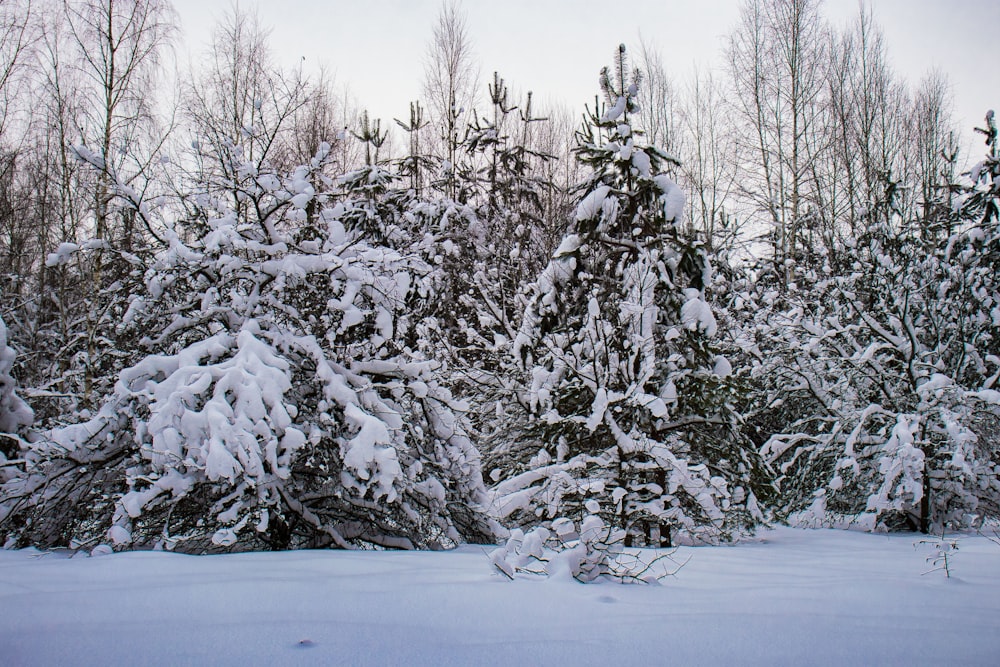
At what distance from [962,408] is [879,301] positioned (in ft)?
6.81

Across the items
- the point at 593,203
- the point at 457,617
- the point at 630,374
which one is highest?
the point at 593,203

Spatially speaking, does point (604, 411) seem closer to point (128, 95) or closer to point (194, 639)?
point (194, 639)

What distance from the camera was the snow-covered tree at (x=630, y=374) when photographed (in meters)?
5.41

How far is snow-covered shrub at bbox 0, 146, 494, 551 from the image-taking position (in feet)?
12.5

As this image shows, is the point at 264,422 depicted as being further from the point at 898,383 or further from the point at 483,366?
the point at 898,383

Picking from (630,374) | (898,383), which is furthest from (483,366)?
(898,383)

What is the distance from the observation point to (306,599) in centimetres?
221

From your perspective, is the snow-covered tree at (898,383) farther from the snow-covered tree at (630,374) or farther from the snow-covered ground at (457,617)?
the snow-covered ground at (457,617)

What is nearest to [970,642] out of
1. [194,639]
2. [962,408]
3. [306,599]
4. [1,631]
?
[306,599]

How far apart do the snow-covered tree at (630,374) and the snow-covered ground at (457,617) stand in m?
2.47

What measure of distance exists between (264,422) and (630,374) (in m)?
3.42

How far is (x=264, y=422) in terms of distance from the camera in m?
3.80

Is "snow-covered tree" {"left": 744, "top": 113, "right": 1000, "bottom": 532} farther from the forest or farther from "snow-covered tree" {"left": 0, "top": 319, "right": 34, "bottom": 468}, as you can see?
"snow-covered tree" {"left": 0, "top": 319, "right": 34, "bottom": 468}

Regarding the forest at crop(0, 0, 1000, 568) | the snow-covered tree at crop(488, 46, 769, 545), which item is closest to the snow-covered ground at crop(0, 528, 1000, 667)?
the forest at crop(0, 0, 1000, 568)
